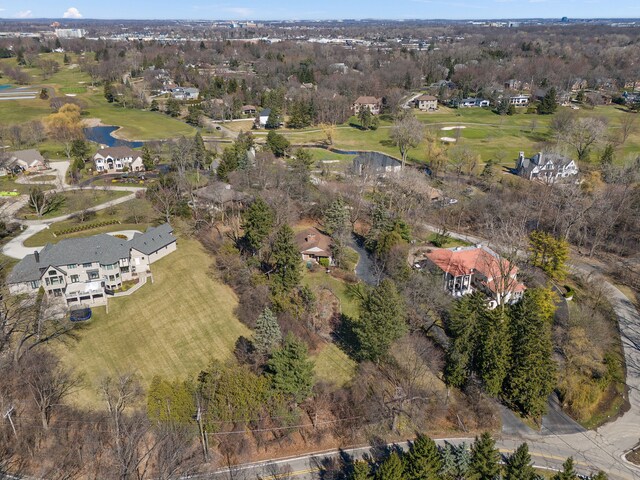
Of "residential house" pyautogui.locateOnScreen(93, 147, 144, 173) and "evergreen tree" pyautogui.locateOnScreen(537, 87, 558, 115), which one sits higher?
"evergreen tree" pyautogui.locateOnScreen(537, 87, 558, 115)

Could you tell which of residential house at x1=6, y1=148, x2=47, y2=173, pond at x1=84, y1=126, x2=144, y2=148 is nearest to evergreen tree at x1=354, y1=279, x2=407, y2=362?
residential house at x1=6, y1=148, x2=47, y2=173

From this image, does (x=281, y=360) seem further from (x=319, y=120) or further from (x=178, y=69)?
(x=178, y=69)

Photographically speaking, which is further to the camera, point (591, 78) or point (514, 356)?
point (591, 78)

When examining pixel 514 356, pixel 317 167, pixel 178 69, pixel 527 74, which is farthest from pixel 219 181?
pixel 527 74

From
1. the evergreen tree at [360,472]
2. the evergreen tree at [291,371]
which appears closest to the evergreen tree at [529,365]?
the evergreen tree at [360,472]

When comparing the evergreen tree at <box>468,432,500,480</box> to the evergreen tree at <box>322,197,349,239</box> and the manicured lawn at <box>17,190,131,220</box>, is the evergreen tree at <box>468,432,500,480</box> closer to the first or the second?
the evergreen tree at <box>322,197,349,239</box>

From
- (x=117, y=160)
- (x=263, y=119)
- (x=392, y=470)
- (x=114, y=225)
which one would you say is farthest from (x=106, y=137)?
(x=392, y=470)

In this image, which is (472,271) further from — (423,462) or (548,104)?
(548,104)
